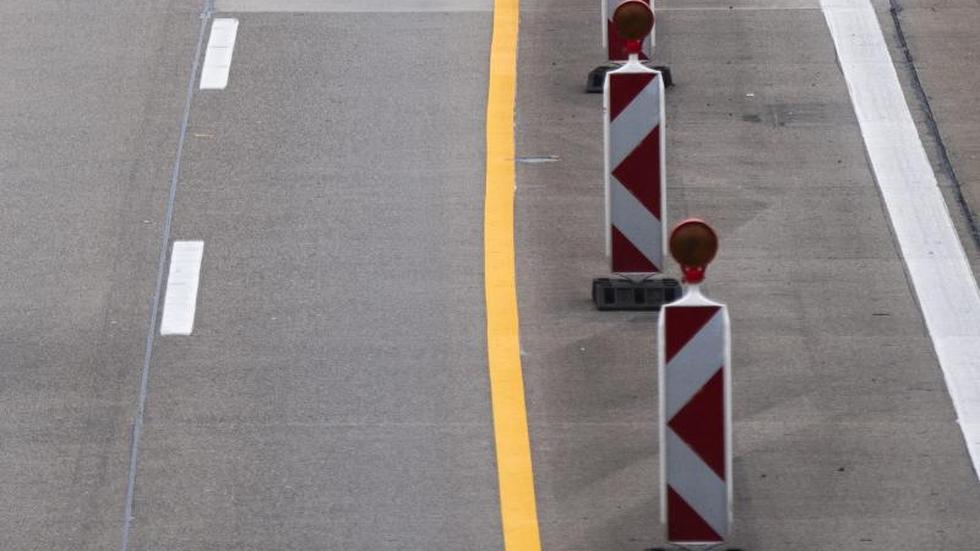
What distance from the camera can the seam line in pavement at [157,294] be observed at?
9.65m

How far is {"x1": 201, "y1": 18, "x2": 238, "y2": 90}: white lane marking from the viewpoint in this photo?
14375 millimetres

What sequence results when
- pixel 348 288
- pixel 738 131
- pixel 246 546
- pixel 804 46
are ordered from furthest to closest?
pixel 804 46 → pixel 738 131 → pixel 348 288 → pixel 246 546

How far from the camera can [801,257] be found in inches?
463

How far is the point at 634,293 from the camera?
11234mm

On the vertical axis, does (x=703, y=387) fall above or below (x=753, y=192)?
above

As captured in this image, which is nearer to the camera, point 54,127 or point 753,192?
point 753,192

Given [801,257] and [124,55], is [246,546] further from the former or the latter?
[124,55]

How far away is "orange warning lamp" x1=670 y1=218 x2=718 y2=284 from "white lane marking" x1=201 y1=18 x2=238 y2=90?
20.7 feet

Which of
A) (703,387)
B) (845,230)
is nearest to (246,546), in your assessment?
(703,387)

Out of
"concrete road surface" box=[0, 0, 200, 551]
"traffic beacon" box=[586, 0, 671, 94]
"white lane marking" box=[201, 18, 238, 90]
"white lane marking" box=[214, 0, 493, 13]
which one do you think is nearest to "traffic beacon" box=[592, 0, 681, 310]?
"concrete road surface" box=[0, 0, 200, 551]

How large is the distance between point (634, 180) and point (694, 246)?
2.43 m

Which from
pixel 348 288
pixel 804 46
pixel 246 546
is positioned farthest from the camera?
pixel 804 46

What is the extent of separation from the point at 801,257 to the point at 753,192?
91 centimetres

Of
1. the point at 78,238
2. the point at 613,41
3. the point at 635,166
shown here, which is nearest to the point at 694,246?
the point at 635,166
